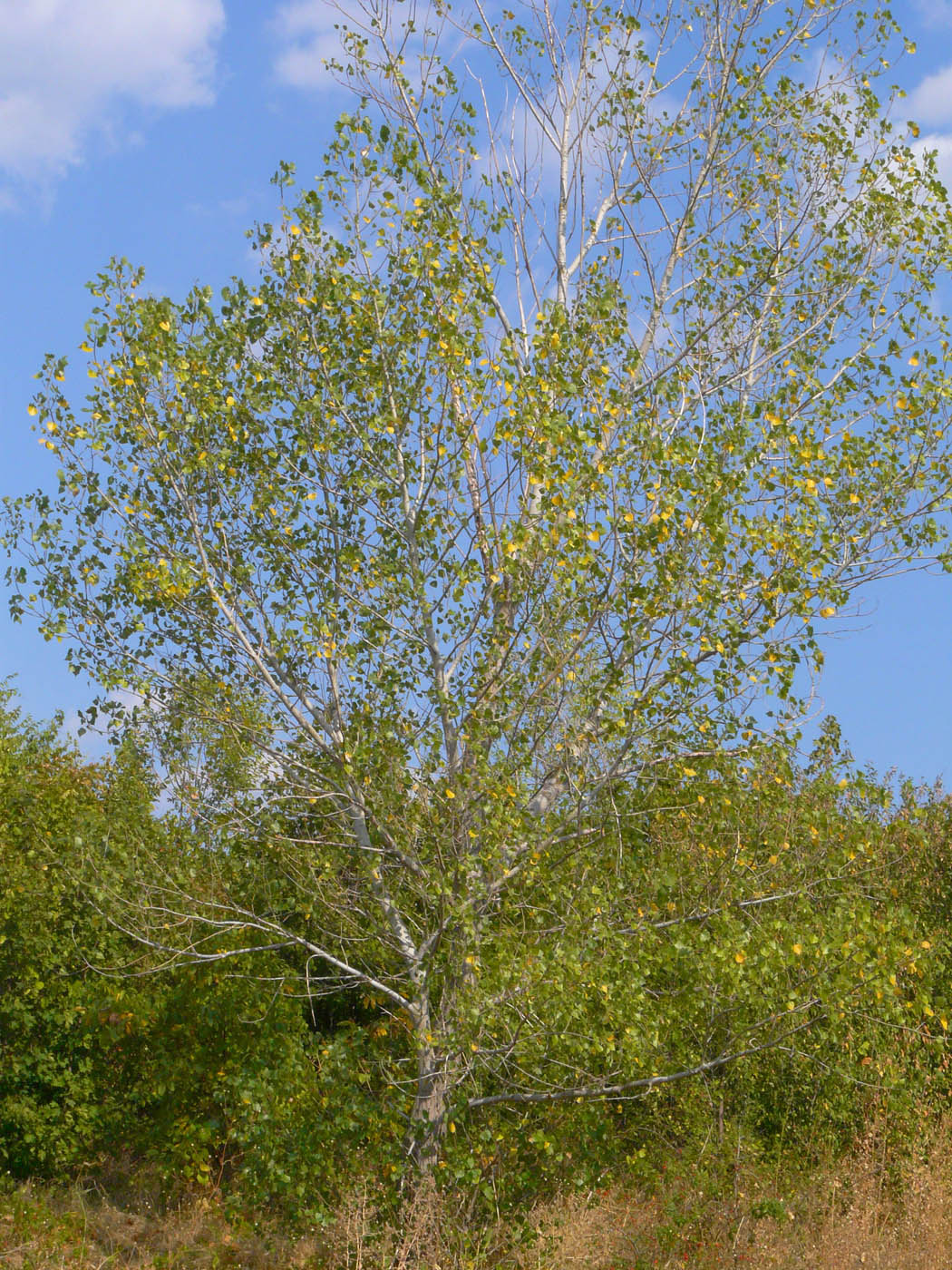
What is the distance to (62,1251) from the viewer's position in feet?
36.0

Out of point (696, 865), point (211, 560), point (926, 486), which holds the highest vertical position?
point (926, 486)

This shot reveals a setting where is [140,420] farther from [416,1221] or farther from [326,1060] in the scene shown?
[416,1221]

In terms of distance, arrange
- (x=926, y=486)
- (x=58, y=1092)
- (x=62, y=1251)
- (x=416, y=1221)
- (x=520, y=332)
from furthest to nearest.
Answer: (x=58, y=1092) → (x=62, y=1251) → (x=520, y=332) → (x=926, y=486) → (x=416, y=1221)

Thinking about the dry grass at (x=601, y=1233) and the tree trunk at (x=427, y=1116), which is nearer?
the dry grass at (x=601, y=1233)

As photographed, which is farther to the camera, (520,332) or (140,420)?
(520,332)

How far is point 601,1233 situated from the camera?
948 cm

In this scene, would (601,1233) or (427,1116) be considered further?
(601,1233)

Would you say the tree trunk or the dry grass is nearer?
the dry grass

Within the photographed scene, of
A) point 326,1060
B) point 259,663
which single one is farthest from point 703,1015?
point 259,663


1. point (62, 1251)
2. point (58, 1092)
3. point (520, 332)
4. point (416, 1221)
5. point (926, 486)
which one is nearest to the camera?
point (416, 1221)

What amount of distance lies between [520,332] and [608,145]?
8.40 feet

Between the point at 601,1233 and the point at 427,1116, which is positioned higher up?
the point at 427,1116

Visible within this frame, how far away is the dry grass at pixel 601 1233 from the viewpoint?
866 centimetres

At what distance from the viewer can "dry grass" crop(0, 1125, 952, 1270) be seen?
866 cm
